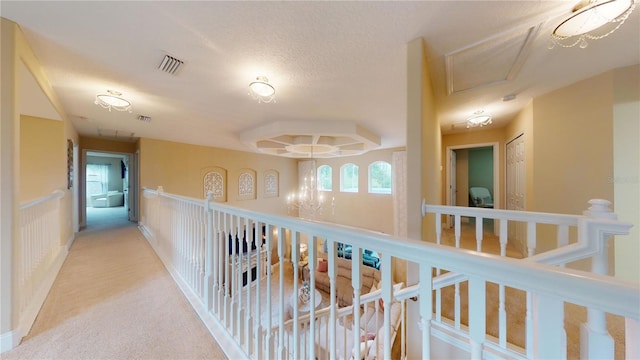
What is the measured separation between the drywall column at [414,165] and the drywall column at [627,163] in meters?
2.22

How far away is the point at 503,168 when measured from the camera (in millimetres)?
4344

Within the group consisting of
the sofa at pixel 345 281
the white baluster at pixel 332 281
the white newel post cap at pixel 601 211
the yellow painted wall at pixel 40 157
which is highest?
the yellow painted wall at pixel 40 157

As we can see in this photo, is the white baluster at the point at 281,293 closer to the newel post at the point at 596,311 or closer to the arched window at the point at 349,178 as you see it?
the newel post at the point at 596,311

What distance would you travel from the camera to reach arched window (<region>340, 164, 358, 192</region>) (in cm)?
759

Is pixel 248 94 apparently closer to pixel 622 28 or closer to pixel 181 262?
pixel 181 262

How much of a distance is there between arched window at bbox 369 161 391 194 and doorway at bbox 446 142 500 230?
1.82 m

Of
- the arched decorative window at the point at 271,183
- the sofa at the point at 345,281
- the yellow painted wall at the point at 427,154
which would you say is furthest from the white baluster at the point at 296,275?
the arched decorative window at the point at 271,183

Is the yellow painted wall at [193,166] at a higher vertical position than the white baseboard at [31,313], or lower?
higher

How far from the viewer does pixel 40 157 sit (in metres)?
3.02

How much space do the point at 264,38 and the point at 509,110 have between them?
3901mm

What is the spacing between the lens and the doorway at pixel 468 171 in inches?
A: 176

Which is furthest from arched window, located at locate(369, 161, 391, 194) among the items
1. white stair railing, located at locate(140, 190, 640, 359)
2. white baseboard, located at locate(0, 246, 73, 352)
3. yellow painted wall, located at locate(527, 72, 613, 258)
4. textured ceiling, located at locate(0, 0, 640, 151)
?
white baseboard, located at locate(0, 246, 73, 352)

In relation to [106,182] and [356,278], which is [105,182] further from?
[356,278]

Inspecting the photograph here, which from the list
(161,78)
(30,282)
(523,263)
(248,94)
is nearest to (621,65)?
(523,263)
